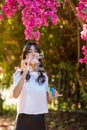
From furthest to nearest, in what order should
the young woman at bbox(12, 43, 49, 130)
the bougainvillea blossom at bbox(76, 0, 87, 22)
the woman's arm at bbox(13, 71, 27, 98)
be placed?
the bougainvillea blossom at bbox(76, 0, 87, 22) → the young woman at bbox(12, 43, 49, 130) → the woman's arm at bbox(13, 71, 27, 98)

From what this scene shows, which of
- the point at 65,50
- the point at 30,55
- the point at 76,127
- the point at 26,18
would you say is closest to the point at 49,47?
the point at 65,50

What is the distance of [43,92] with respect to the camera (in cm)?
493

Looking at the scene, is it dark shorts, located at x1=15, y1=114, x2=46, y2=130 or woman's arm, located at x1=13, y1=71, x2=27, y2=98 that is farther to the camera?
dark shorts, located at x1=15, y1=114, x2=46, y2=130

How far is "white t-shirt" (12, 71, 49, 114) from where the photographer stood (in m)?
4.91

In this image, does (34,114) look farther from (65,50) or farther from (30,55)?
(65,50)

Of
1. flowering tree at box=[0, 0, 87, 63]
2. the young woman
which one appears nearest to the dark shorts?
the young woman

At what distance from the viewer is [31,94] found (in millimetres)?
4910

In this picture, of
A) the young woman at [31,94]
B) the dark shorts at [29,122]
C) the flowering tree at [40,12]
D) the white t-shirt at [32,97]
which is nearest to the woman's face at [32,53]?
the young woman at [31,94]

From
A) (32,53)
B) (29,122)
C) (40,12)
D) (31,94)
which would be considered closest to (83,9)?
(40,12)

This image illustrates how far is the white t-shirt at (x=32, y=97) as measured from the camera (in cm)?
491

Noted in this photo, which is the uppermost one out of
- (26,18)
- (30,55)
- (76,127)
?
(26,18)

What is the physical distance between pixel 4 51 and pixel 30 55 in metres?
6.02

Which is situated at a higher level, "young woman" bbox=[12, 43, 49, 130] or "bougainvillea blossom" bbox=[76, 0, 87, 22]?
"bougainvillea blossom" bbox=[76, 0, 87, 22]

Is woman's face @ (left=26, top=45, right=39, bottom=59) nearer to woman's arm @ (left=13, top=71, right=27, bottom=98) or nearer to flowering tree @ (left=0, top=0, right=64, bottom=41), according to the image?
woman's arm @ (left=13, top=71, right=27, bottom=98)
